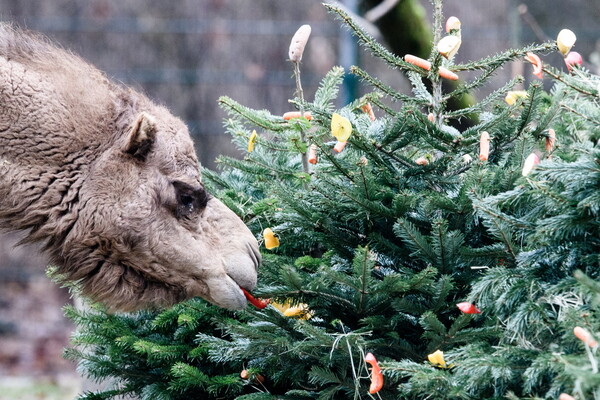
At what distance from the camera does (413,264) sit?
315 centimetres

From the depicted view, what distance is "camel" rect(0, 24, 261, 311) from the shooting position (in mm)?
3629

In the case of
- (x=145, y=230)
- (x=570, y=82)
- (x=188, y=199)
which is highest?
(x=188, y=199)

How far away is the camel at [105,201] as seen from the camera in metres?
3.63

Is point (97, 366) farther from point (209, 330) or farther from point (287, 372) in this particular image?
point (287, 372)

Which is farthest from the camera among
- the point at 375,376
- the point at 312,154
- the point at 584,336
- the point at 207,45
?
the point at 207,45

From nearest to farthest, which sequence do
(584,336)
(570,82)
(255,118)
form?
(584,336)
(570,82)
(255,118)

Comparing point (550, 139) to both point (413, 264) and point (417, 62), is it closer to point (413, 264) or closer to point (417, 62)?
point (417, 62)

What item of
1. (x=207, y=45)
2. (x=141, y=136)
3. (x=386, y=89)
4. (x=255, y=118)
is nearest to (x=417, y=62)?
(x=386, y=89)

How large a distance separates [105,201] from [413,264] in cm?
138

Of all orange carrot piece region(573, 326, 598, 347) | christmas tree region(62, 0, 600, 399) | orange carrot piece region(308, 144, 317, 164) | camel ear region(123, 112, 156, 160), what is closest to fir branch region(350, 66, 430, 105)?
christmas tree region(62, 0, 600, 399)

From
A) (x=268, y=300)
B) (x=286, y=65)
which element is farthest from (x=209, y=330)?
(x=286, y=65)

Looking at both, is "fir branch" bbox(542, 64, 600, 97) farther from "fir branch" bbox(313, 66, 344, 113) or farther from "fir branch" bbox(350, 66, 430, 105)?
"fir branch" bbox(313, 66, 344, 113)

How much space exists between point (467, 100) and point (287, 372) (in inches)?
136

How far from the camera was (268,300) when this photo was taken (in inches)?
130
